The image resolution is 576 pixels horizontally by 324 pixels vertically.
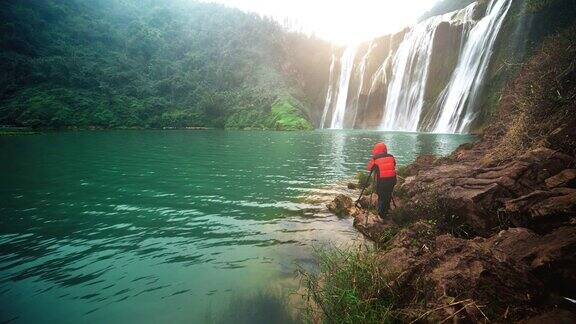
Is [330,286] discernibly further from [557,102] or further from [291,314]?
[557,102]

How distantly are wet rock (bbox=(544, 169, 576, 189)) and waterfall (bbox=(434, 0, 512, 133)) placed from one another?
32450 millimetres

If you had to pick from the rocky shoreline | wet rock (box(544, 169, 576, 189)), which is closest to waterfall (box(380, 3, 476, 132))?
the rocky shoreline

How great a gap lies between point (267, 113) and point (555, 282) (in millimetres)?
65252

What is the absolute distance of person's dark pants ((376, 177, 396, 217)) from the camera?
872cm

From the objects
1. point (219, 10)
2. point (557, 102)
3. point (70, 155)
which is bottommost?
point (70, 155)

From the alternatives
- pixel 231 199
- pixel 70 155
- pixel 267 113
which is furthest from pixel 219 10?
pixel 231 199

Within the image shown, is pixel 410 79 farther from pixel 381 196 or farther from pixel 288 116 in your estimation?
pixel 381 196

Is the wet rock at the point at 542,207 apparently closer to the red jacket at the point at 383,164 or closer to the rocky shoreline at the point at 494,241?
the rocky shoreline at the point at 494,241

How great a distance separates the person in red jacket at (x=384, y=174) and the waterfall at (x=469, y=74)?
31307 millimetres

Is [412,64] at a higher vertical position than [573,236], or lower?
higher

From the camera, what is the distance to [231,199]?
1228cm

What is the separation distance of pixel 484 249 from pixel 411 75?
155 ft

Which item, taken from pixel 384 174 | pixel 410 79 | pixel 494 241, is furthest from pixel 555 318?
pixel 410 79

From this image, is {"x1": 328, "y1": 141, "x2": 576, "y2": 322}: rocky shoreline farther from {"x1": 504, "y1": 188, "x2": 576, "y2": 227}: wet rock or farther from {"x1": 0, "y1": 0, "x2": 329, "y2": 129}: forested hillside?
{"x1": 0, "y1": 0, "x2": 329, "y2": 129}: forested hillside
